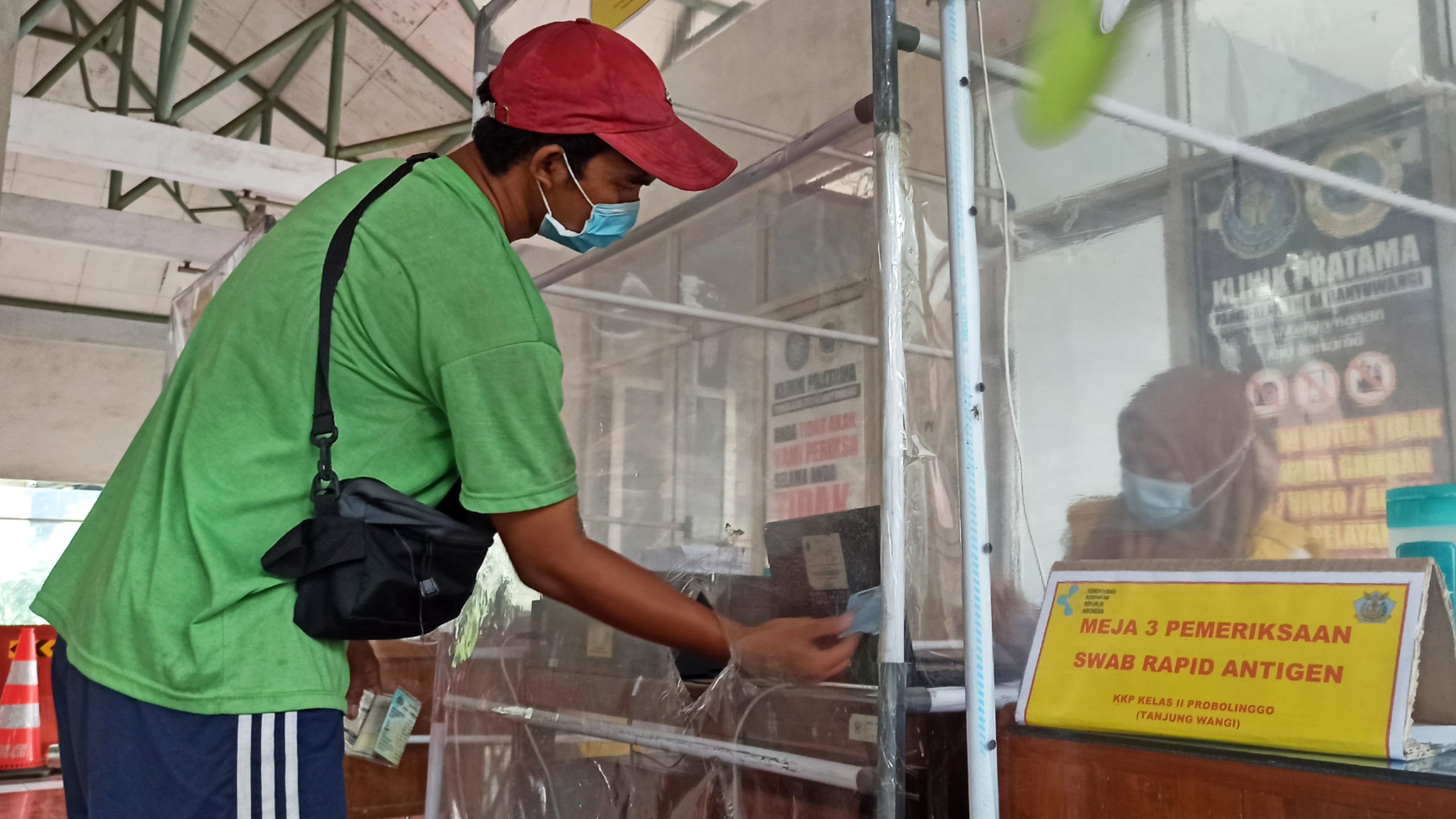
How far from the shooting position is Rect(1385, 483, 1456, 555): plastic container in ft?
3.21

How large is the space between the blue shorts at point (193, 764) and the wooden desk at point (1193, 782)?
0.65 meters

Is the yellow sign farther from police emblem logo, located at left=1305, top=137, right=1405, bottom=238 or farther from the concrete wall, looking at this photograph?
the concrete wall

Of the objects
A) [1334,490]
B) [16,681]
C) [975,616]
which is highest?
[1334,490]

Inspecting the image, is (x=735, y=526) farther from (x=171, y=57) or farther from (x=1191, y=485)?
(x=171, y=57)

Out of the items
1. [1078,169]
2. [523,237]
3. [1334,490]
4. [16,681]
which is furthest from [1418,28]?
[16,681]

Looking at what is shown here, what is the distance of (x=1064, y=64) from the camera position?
4.21 ft

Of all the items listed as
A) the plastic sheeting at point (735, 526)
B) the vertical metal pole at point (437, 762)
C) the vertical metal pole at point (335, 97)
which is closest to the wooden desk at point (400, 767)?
the vertical metal pole at point (437, 762)

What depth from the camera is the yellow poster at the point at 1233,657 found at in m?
0.89

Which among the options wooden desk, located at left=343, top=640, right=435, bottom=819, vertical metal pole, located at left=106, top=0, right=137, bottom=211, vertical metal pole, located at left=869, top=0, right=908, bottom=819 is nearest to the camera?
vertical metal pole, located at left=869, top=0, right=908, bottom=819

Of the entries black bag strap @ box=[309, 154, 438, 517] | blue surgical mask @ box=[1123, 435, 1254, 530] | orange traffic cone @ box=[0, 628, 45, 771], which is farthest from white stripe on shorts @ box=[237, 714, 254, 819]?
Result: orange traffic cone @ box=[0, 628, 45, 771]

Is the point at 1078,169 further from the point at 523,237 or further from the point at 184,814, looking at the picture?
the point at 184,814

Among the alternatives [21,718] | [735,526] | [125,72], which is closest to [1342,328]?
[735,526]

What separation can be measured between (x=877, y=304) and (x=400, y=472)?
565 mm

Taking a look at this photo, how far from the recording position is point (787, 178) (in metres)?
1.62
